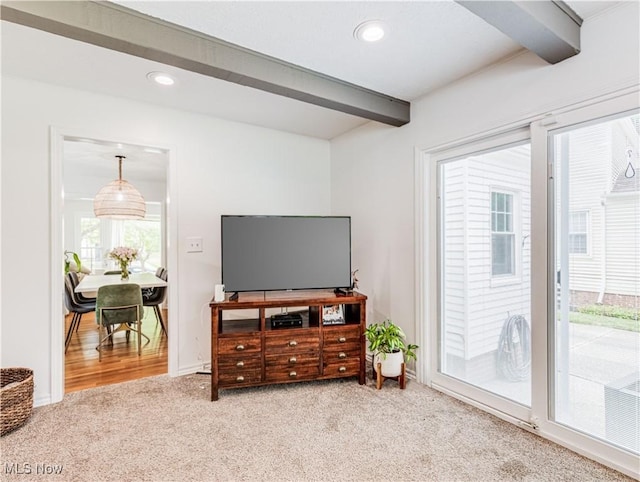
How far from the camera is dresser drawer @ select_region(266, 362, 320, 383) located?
8.81 feet

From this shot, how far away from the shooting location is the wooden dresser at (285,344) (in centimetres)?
262

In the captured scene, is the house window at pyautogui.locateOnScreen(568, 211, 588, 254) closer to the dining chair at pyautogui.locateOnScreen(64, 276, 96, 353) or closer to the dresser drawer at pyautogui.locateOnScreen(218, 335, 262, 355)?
the dresser drawer at pyautogui.locateOnScreen(218, 335, 262, 355)

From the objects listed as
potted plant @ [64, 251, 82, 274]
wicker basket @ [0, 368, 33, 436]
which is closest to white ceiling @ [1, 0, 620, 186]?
wicker basket @ [0, 368, 33, 436]

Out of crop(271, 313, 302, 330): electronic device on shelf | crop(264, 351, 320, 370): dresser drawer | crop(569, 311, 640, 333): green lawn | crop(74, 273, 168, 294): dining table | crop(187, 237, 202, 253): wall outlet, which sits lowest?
crop(264, 351, 320, 370): dresser drawer

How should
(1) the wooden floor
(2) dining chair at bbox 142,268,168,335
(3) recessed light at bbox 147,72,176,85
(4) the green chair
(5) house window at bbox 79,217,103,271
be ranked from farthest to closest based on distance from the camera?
(5) house window at bbox 79,217,103,271 < (2) dining chair at bbox 142,268,168,335 < (4) the green chair < (1) the wooden floor < (3) recessed light at bbox 147,72,176,85

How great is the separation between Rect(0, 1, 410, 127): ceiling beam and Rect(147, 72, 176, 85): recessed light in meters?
0.53

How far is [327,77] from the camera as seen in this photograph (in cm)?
244

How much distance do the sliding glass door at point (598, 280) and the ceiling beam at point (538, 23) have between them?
450mm

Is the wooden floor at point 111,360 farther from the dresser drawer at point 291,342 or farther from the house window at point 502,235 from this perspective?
the house window at point 502,235

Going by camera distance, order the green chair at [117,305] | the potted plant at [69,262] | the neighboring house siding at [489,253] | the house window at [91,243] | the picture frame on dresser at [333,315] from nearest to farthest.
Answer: the neighboring house siding at [489,253] → the picture frame on dresser at [333,315] → the green chair at [117,305] → the potted plant at [69,262] → the house window at [91,243]

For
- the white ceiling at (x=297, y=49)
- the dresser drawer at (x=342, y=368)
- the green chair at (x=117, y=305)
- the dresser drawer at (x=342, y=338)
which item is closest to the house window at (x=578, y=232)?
the white ceiling at (x=297, y=49)

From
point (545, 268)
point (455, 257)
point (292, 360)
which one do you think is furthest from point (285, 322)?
point (545, 268)

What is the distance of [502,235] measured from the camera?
2.41 metres

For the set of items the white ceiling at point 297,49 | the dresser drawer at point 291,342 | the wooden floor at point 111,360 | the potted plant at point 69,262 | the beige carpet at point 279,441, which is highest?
the white ceiling at point 297,49
